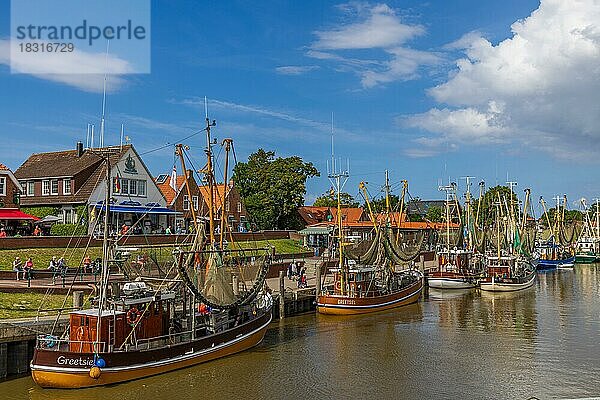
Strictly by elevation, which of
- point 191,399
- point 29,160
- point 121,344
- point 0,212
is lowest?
point 191,399

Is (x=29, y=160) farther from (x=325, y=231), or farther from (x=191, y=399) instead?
(x=191, y=399)

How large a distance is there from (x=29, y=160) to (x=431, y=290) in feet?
152

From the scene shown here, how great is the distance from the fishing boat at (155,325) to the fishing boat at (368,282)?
10.3 meters

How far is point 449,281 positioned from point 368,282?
1632cm

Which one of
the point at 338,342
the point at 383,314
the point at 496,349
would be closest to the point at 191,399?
the point at 338,342

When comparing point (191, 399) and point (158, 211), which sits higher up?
point (158, 211)

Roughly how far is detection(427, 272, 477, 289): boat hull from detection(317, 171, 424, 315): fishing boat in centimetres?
695

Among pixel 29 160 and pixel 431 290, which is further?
pixel 29 160

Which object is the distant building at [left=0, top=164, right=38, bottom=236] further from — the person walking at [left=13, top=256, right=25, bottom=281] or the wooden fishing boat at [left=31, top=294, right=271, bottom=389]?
the wooden fishing boat at [left=31, top=294, right=271, bottom=389]

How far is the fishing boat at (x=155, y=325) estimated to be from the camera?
25.0 meters

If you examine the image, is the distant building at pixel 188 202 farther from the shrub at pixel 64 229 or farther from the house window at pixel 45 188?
the house window at pixel 45 188

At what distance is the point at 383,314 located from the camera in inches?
1807

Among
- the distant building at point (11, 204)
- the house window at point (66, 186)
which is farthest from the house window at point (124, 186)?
the distant building at point (11, 204)

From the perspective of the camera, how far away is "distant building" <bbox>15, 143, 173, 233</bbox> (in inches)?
2464
